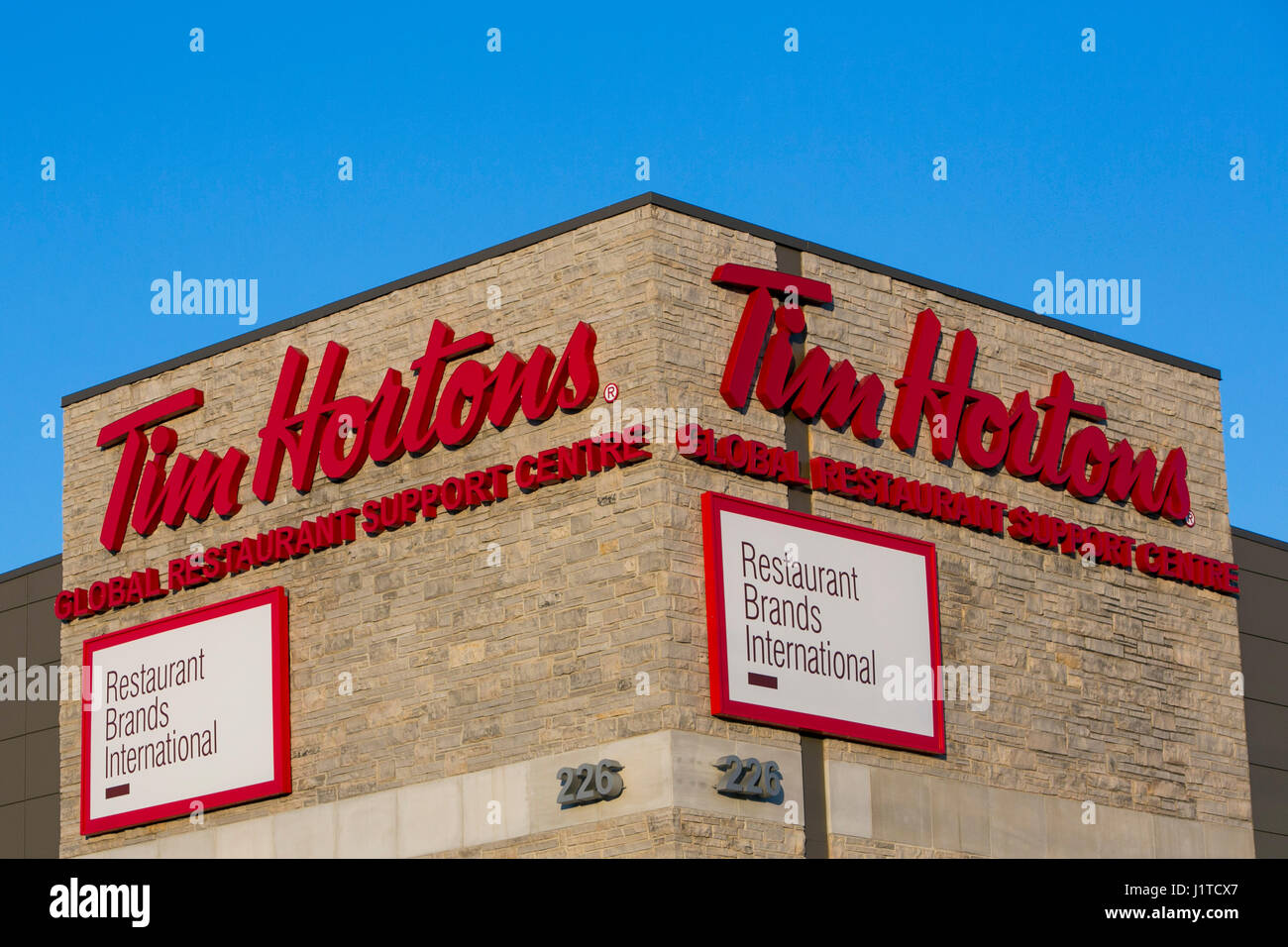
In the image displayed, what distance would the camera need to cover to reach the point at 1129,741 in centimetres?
2839

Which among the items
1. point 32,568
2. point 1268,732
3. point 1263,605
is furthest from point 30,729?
point 1263,605

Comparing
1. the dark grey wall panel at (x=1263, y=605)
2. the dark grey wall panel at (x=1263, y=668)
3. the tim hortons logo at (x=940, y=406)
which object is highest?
the tim hortons logo at (x=940, y=406)

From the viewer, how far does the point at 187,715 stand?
91.9ft

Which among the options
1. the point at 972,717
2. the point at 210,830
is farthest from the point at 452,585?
the point at 972,717

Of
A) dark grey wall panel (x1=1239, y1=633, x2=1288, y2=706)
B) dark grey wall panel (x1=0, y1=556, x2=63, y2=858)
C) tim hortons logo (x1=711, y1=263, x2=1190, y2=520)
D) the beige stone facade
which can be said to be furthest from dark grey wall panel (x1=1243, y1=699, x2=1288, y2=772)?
dark grey wall panel (x1=0, y1=556, x2=63, y2=858)

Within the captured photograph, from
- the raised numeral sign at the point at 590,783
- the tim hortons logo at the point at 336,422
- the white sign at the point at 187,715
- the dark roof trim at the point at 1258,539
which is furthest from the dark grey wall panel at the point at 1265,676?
the white sign at the point at 187,715

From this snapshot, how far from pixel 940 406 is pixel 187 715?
10.3 m

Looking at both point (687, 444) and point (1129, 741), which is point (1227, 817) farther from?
point (687, 444)

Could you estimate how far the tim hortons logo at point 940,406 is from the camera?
26.0 metres

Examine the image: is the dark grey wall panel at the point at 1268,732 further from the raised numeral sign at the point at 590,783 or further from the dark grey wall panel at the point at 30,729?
the dark grey wall panel at the point at 30,729

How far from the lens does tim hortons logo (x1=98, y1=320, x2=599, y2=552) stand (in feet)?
85.0

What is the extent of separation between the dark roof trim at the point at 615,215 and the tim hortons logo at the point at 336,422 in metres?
0.62

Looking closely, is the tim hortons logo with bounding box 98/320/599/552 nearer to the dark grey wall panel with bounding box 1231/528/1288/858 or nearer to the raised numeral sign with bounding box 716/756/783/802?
the raised numeral sign with bounding box 716/756/783/802
